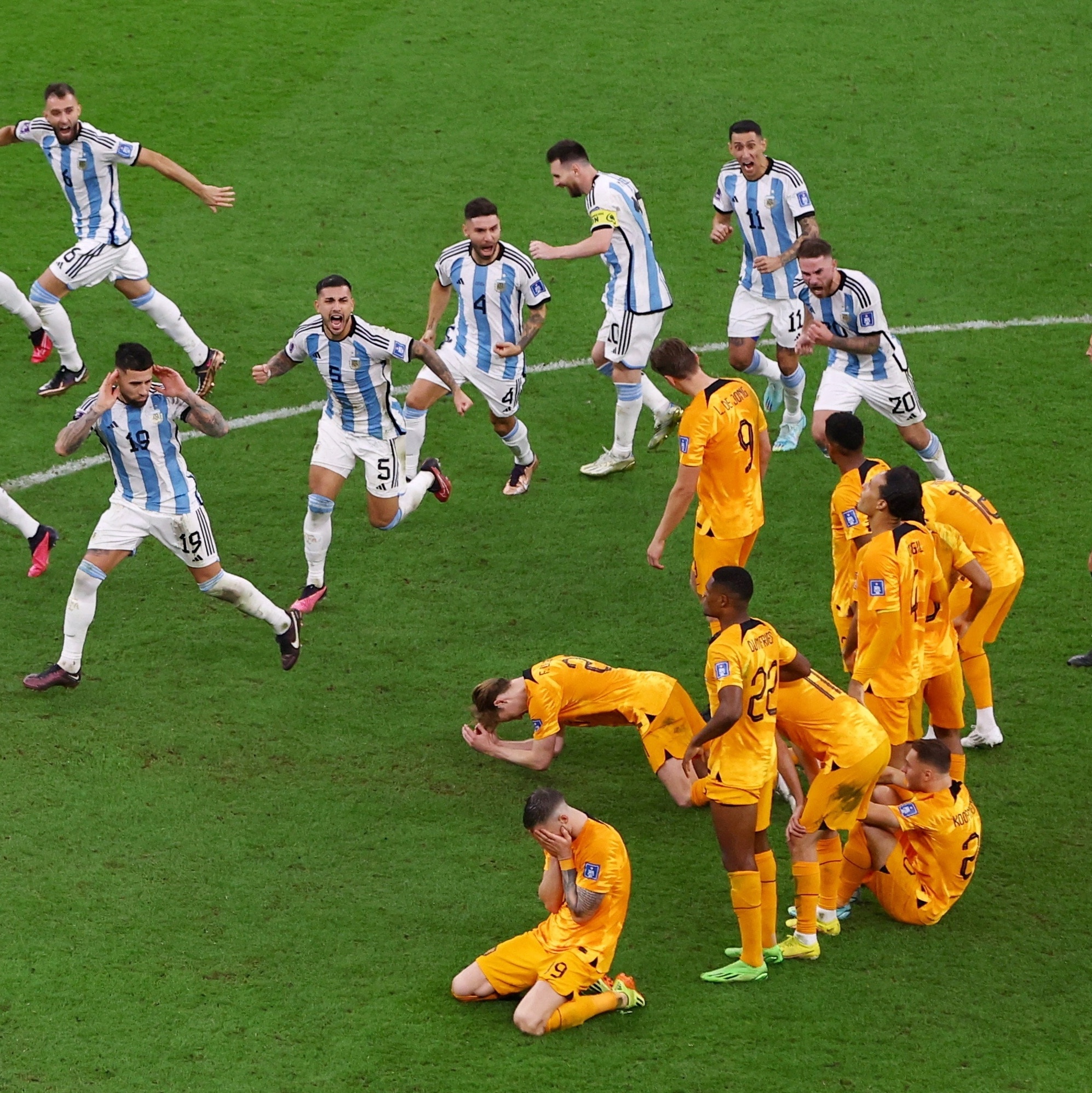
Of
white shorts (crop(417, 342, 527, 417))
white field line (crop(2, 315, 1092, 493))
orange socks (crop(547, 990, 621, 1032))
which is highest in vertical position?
white shorts (crop(417, 342, 527, 417))

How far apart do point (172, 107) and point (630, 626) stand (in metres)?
10.1

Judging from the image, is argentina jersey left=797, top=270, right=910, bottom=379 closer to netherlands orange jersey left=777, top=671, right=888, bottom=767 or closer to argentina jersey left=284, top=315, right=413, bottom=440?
argentina jersey left=284, top=315, right=413, bottom=440

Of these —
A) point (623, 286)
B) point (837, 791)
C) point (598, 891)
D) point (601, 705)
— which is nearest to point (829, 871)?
point (837, 791)

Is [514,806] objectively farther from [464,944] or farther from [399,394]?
[399,394]

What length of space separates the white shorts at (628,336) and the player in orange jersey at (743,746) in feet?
16.4

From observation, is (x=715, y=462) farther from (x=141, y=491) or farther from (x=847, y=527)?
(x=141, y=491)

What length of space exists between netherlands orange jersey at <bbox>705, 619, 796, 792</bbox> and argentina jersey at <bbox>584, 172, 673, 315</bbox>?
532 cm

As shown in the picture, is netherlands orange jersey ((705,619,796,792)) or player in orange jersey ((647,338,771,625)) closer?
netherlands orange jersey ((705,619,796,792))

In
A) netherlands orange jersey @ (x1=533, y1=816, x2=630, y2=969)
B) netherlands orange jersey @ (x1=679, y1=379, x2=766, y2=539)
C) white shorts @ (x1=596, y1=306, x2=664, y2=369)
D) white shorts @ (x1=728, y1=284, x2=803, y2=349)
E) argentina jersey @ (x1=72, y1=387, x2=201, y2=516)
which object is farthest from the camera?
white shorts @ (x1=728, y1=284, x2=803, y2=349)

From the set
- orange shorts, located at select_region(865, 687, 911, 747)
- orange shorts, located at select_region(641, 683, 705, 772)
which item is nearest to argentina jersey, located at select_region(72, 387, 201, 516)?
orange shorts, located at select_region(641, 683, 705, 772)

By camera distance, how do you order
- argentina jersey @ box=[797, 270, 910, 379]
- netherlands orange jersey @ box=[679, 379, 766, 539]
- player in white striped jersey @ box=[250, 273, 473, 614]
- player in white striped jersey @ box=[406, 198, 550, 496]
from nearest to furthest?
netherlands orange jersey @ box=[679, 379, 766, 539]
player in white striped jersey @ box=[250, 273, 473, 614]
argentina jersey @ box=[797, 270, 910, 379]
player in white striped jersey @ box=[406, 198, 550, 496]

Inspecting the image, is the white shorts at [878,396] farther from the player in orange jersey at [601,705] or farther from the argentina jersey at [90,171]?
the argentina jersey at [90,171]

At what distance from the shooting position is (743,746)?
7.80m

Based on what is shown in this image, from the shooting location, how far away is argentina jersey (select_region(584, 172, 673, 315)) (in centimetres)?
1246
